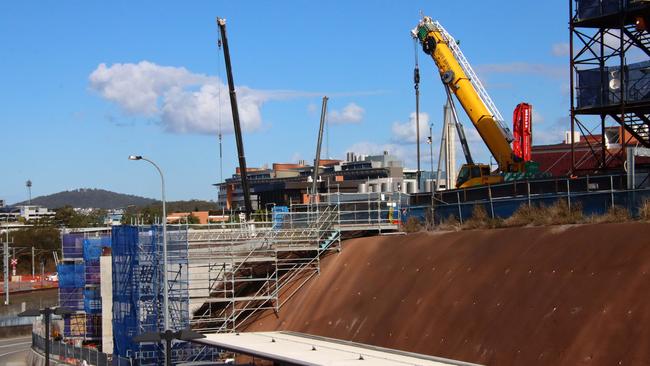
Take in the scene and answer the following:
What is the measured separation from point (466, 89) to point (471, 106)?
3.11ft

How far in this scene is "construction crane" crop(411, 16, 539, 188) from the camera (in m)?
46.9

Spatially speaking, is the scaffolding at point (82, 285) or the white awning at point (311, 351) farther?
the scaffolding at point (82, 285)

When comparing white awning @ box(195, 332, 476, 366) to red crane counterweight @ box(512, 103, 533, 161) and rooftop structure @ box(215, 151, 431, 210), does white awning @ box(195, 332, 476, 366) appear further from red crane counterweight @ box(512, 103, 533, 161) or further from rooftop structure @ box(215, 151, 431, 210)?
rooftop structure @ box(215, 151, 431, 210)

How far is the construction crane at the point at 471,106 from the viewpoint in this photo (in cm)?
4691

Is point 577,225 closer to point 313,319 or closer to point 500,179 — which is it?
point 313,319

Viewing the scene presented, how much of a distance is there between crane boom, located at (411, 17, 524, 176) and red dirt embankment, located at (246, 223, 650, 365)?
13.3 metres

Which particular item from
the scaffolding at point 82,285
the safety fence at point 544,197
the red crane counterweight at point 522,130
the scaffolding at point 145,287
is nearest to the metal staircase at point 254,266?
the scaffolding at point 145,287

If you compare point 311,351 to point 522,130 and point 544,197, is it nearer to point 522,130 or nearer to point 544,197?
point 544,197

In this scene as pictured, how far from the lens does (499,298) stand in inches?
1055

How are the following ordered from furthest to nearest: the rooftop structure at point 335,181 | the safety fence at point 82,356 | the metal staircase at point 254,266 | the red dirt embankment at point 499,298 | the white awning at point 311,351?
the rooftop structure at point 335,181 < the metal staircase at point 254,266 < the safety fence at point 82,356 < the white awning at point 311,351 < the red dirt embankment at point 499,298

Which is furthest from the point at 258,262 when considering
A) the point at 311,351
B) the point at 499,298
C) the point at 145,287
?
the point at 499,298

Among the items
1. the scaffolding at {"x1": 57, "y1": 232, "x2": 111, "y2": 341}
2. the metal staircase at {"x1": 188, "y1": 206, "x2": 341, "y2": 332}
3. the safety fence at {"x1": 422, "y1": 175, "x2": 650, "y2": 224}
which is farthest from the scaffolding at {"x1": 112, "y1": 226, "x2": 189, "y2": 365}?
the safety fence at {"x1": 422, "y1": 175, "x2": 650, "y2": 224}

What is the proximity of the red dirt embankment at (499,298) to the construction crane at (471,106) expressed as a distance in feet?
37.1

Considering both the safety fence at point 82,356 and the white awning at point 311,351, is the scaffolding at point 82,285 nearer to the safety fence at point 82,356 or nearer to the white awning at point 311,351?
the safety fence at point 82,356
